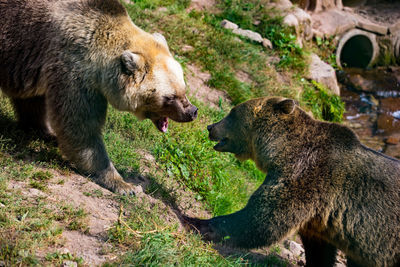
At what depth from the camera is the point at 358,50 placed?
1520 centimetres

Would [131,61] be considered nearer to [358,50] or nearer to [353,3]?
[358,50]

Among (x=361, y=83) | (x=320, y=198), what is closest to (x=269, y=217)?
(x=320, y=198)

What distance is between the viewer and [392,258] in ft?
14.1

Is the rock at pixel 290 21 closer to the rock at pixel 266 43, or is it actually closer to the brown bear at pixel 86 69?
the rock at pixel 266 43

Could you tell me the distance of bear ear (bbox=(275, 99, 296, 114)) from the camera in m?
4.89

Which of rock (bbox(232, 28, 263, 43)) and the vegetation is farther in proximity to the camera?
rock (bbox(232, 28, 263, 43))

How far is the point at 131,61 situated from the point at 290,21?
779 centimetres

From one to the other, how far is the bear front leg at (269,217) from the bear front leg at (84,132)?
48.4 inches

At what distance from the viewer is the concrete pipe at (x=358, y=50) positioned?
47.5 feet

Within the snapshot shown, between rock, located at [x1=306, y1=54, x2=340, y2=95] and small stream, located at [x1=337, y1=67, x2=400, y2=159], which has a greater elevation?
rock, located at [x1=306, y1=54, x2=340, y2=95]

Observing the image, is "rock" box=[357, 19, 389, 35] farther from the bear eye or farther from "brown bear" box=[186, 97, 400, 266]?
the bear eye

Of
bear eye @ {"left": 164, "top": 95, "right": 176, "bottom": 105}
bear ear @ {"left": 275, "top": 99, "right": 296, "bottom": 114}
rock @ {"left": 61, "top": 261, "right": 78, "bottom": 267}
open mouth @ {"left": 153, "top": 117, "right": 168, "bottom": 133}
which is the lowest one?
rock @ {"left": 61, "top": 261, "right": 78, "bottom": 267}

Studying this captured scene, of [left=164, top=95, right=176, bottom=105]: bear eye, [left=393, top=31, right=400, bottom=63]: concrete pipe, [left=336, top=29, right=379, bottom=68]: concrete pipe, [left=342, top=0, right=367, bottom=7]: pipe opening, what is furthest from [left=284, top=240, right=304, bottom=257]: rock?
[left=342, top=0, right=367, bottom=7]: pipe opening

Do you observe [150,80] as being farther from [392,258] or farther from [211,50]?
[211,50]
